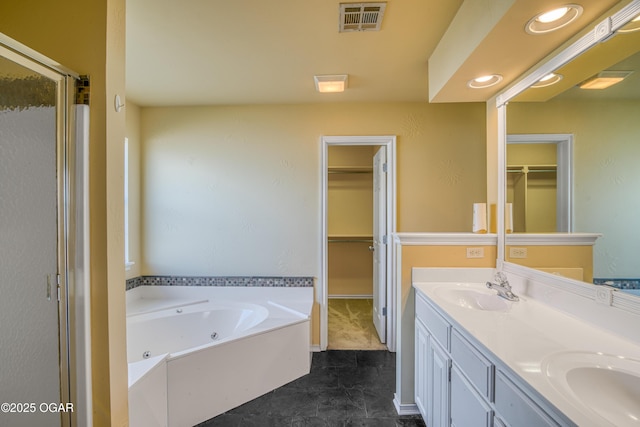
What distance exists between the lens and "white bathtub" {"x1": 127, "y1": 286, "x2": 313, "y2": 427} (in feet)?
5.22

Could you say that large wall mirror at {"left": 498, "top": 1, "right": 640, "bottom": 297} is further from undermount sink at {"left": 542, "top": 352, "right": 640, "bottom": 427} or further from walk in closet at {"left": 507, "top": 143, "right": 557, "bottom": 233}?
undermount sink at {"left": 542, "top": 352, "right": 640, "bottom": 427}

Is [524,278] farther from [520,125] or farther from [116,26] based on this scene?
[116,26]

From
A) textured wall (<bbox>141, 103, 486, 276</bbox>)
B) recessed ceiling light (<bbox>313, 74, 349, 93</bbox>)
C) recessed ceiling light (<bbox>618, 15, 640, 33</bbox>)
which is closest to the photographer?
recessed ceiling light (<bbox>618, 15, 640, 33</bbox>)

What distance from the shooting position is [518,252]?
5.38ft

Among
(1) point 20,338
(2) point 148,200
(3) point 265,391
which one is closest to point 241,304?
(3) point 265,391

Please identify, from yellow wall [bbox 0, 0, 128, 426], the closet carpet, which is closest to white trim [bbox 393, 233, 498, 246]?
the closet carpet

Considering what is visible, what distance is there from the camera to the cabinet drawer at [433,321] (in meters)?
1.35

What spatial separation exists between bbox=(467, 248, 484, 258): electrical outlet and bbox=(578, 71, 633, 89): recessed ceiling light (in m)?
1.02

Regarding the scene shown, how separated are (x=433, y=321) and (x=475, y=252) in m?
0.62

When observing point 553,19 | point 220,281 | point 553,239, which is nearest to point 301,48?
point 553,19

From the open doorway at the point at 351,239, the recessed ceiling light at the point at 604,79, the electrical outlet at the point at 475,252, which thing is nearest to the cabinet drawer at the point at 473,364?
the electrical outlet at the point at 475,252

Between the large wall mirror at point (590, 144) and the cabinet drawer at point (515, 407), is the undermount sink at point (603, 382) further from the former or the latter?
the large wall mirror at point (590, 144)

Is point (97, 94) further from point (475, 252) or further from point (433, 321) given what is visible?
point (475, 252)

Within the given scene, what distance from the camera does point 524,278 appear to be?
1.54 m
